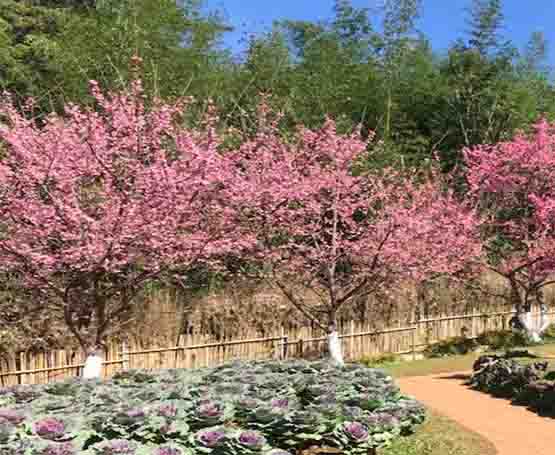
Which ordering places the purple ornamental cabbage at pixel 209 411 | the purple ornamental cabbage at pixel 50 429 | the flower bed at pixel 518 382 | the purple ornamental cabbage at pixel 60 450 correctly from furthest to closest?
the flower bed at pixel 518 382 < the purple ornamental cabbage at pixel 209 411 < the purple ornamental cabbage at pixel 50 429 < the purple ornamental cabbage at pixel 60 450

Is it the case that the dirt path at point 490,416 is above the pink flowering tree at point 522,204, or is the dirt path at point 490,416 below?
below

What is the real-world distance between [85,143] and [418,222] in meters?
5.69

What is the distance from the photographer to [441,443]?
6.19 meters

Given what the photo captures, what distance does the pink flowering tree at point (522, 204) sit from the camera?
561 inches

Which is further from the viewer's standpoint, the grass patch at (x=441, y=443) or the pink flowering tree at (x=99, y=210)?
the pink flowering tree at (x=99, y=210)

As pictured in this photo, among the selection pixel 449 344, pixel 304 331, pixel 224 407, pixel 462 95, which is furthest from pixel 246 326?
pixel 462 95

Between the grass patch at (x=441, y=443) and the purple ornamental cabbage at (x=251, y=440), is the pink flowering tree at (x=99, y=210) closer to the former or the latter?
the grass patch at (x=441, y=443)

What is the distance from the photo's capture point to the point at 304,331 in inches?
506

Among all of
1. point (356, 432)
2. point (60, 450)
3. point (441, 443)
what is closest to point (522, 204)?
point (441, 443)

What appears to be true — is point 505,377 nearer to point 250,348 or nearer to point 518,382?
point 518,382

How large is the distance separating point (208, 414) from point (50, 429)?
101 centimetres

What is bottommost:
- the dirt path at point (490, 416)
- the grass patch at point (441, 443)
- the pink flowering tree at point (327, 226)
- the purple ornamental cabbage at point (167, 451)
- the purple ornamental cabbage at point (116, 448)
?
the dirt path at point (490, 416)

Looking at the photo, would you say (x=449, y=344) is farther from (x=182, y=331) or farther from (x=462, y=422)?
(x=462, y=422)

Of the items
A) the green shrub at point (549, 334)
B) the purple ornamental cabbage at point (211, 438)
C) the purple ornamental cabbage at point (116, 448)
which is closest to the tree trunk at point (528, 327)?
the green shrub at point (549, 334)
